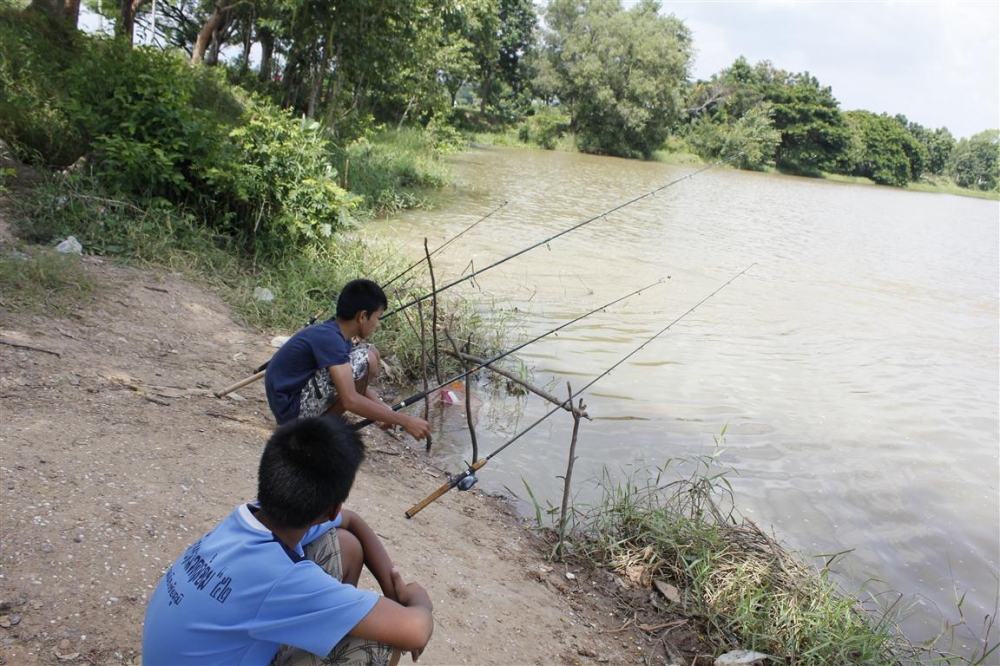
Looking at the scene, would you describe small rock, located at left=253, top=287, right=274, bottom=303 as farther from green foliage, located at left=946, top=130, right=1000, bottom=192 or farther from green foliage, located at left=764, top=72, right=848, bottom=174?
green foliage, located at left=946, top=130, right=1000, bottom=192

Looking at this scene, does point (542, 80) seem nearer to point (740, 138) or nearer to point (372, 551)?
point (740, 138)

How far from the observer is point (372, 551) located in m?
2.30

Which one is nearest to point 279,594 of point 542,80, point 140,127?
point 140,127

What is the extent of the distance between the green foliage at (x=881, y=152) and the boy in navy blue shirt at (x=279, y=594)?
54.2 meters

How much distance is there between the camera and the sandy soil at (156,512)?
8.23 ft

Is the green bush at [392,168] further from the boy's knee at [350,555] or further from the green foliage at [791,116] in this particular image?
the green foliage at [791,116]

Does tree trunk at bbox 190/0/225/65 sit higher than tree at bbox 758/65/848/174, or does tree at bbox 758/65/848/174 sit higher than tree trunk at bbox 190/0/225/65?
tree at bbox 758/65/848/174

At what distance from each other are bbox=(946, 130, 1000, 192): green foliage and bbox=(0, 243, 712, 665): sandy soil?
71222 mm

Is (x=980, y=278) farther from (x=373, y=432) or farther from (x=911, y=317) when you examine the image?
(x=373, y=432)

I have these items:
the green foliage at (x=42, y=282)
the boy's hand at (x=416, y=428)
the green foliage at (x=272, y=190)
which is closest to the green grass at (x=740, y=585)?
the boy's hand at (x=416, y=428)

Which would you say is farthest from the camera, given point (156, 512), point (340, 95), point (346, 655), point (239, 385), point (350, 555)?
point (340, 95)

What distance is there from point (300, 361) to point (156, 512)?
0.88m

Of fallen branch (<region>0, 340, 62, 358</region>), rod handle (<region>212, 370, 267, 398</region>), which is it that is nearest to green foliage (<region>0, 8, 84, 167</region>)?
fallen branch (<region>0, 340, 62, 358</region>)

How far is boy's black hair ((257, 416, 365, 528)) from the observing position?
1758 mm
